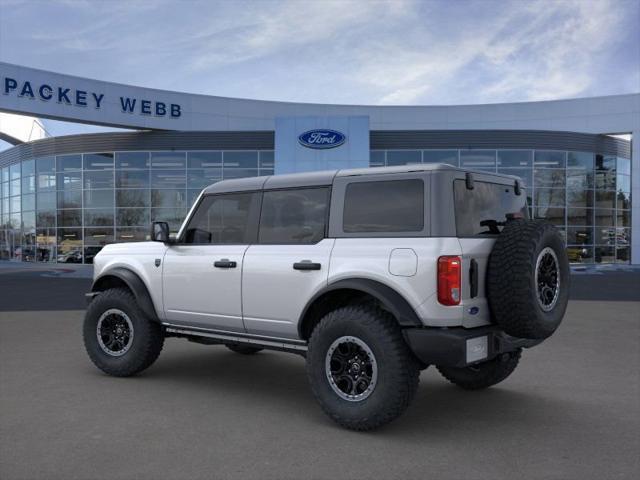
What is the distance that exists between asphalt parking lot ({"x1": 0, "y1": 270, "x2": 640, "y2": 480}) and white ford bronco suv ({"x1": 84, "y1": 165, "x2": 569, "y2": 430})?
0.42 m

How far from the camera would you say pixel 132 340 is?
6.00 m

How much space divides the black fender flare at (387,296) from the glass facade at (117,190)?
21.9m

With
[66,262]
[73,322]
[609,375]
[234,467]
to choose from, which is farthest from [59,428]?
[66,262]

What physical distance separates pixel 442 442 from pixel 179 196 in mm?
24116

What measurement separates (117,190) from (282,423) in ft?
80.5

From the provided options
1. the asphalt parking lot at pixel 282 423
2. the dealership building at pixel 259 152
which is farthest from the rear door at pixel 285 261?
the dealership building at pixel 259 152

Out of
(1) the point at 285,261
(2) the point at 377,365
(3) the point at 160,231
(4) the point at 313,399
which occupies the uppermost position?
(3) the point at 160,231

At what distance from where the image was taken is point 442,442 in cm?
415


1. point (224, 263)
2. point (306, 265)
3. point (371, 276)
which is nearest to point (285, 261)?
point (306, 265)

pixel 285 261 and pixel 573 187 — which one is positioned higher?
pixel 573 187

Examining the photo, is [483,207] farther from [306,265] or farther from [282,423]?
[282,423]

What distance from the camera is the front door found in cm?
525

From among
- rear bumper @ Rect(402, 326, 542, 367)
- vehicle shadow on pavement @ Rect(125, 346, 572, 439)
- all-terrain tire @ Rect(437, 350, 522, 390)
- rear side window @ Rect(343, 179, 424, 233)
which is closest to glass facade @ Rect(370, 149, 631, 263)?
vehicle shadow on pavement @ Rect(125, 346, 572, 439)

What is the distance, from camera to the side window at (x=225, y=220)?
5.33 meters
